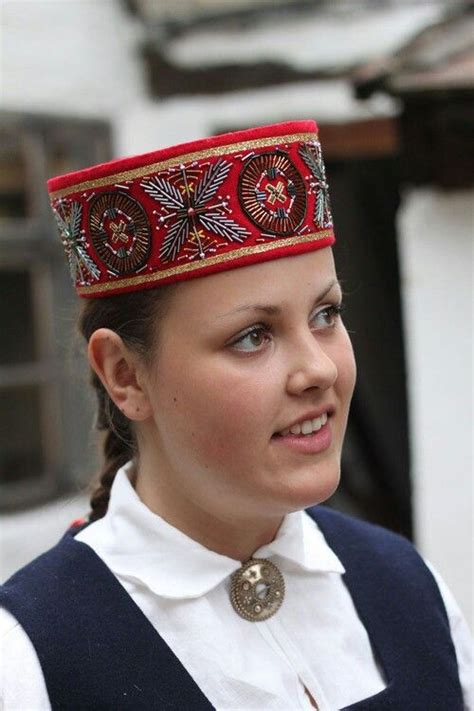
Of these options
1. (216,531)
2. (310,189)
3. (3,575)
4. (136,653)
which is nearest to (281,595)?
(216,531)

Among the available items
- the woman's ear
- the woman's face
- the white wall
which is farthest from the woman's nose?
the white wall

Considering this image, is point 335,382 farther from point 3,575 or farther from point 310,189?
point 3,575

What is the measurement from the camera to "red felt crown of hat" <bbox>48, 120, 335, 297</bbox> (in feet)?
4.79

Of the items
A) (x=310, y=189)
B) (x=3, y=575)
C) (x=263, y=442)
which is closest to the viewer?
(x=263, y=442)

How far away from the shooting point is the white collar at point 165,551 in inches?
61.1

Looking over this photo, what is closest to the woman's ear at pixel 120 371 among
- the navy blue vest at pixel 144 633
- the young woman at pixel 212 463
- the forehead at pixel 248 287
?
the young woman at pixel 212 463

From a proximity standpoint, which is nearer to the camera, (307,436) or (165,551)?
(307,436)

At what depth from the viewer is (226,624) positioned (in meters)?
1.56

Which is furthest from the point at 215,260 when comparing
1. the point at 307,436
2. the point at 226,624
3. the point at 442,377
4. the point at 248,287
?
the point at 442,377

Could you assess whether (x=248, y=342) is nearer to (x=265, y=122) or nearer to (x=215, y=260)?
(x=215, y=260)

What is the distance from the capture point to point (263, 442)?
1.43 metres

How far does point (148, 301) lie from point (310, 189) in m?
0.31

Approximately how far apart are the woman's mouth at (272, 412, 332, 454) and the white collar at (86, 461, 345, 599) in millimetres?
247

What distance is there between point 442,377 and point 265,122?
135 centimetres
